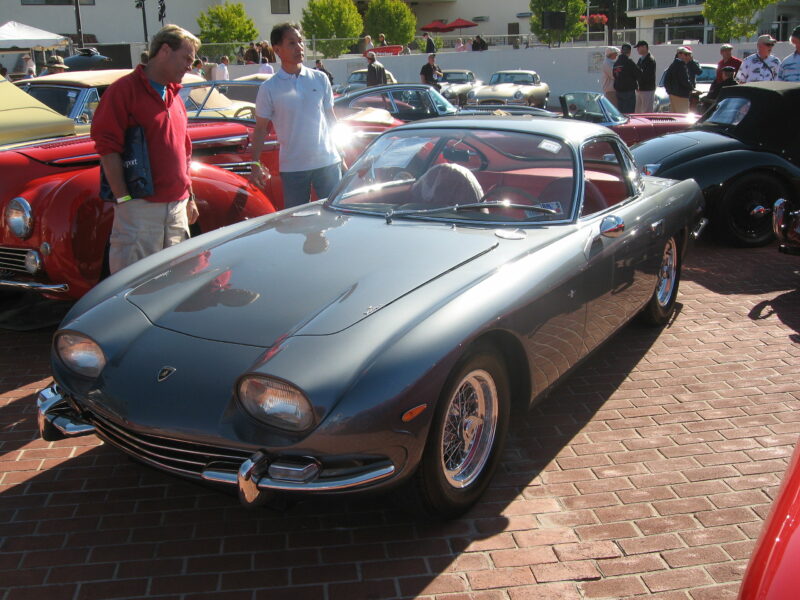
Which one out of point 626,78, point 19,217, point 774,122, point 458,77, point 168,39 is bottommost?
point 19,217

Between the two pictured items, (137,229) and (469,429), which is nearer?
(469,429)

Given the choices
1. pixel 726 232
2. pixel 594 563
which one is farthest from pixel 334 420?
pixel 726 232

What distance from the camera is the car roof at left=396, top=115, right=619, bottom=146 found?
4.29 meters

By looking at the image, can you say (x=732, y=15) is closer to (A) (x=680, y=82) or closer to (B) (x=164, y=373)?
(A) (x=680, y=82)

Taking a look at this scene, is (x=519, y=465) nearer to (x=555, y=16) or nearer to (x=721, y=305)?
(x=721, y=305)

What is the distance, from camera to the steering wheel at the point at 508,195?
402 cm

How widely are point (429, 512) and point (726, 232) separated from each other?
5.52 meters

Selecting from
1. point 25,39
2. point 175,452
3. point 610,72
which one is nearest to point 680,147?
point 175,452

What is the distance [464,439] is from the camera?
3.07 meters

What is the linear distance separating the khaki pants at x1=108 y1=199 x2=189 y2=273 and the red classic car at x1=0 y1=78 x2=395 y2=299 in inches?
17.4

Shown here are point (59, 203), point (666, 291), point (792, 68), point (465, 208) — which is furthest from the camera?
point (792, 68)

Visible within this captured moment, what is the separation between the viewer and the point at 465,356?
2.87 m

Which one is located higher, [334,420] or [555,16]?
[555,16]

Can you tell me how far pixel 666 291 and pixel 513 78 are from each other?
70.7 ft
